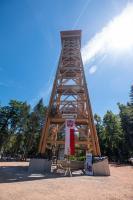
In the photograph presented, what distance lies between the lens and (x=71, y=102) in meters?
19.5

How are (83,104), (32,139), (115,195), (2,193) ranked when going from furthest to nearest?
(32,139) → (83,104) → (115,195) → (2,193)

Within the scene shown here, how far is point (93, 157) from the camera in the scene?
14773 mm

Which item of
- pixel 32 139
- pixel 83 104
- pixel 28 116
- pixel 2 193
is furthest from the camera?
pixel 28 116

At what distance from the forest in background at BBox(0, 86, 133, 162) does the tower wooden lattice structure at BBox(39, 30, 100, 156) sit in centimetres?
2067

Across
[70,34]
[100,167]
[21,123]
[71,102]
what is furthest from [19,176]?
[21,123]

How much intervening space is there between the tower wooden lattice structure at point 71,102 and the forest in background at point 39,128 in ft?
67.8

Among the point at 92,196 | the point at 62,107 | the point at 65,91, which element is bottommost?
the point at 92,196

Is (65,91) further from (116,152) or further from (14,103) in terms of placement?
(116,152)

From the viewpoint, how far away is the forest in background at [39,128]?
39.5 m

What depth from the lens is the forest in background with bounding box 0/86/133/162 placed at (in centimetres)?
3950

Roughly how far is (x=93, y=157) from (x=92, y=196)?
8.23m

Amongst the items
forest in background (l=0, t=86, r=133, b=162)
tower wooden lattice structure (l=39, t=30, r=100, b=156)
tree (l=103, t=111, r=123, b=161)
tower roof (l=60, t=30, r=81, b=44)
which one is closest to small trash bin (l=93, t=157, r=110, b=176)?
tower wooden lattice structure (l=39, t=30, r=100, b=156)

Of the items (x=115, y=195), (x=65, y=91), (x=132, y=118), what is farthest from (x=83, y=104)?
(x=132, y=118)

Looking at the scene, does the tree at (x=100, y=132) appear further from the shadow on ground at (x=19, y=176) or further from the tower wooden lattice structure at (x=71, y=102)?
the shadow on ground at (x=19, y=176)
